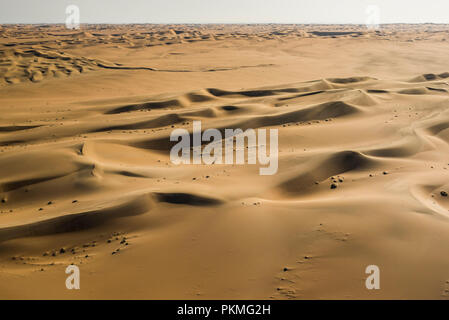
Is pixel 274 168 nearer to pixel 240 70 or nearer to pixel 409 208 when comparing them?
pixel 409 208

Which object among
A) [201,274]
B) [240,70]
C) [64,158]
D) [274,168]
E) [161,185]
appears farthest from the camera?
[240,70]

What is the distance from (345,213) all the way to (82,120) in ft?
24.0

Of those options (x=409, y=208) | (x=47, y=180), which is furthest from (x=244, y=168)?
(x=47, y=180)

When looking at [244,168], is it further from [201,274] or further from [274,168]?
[201,274]

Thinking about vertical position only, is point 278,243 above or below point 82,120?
below

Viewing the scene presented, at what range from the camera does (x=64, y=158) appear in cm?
587

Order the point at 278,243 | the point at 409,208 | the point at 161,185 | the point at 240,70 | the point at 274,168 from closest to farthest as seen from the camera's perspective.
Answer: the point at 278,243
the point at 409,208
the point at 161,185
the point at 274,168
the point at 240,70

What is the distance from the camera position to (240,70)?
1859cm

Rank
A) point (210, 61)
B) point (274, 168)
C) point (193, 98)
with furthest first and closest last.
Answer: point (210, 61) < point (193, 98) < point (274, 168)

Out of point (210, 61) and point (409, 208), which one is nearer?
point (409, 208)

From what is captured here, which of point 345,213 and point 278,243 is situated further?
point 345,213

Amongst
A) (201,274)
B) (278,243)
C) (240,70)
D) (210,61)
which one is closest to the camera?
(201,274)
